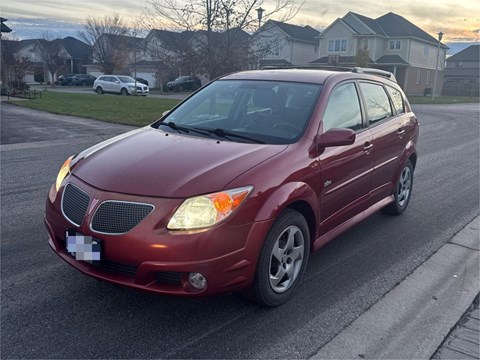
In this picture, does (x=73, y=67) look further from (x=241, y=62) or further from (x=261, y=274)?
(x=261, y=274)

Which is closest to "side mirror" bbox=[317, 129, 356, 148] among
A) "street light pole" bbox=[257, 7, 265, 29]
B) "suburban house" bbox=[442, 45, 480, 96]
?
"street light pole" bbox=[257, 7, 265, 29]

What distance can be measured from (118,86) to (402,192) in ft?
114

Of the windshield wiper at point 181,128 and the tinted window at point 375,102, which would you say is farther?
the tinted window at point 375,102

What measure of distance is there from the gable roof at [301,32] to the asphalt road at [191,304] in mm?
48568

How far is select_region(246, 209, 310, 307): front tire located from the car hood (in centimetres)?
53

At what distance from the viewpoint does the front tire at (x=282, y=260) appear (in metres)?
3.29

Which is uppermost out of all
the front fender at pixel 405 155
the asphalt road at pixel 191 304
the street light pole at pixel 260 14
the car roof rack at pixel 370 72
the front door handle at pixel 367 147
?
the street light pole at pixel 260 14

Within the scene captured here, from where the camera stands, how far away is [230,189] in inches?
122

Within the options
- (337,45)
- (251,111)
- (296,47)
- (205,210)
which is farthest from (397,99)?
(296,47)

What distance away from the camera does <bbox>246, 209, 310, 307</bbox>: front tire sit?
3285 millimetres

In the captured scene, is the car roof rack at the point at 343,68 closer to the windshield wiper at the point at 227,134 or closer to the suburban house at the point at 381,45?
the windshield wiper at the point at 227,134

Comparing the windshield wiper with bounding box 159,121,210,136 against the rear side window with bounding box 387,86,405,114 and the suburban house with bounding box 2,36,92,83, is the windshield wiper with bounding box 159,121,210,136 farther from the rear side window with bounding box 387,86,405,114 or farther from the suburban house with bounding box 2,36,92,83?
the suburban house with bounding box 2,36,92,83

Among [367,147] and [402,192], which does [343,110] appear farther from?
[402,192]

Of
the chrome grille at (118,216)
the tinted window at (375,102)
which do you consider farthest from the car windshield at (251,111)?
the chrome grille at (118,216)
